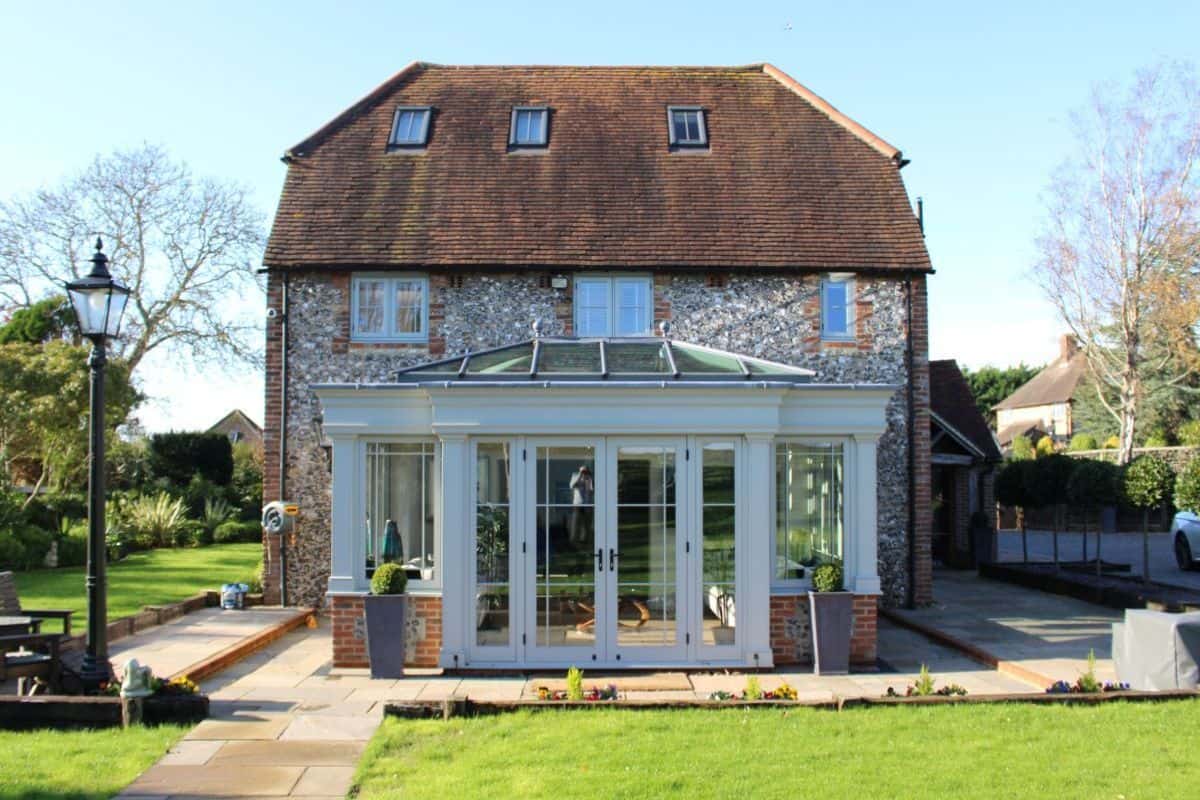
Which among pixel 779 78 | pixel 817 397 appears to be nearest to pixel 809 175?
pixel 779 78

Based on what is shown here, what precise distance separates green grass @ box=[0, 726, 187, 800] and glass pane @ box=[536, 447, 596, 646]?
384cm

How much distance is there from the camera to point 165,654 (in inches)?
451

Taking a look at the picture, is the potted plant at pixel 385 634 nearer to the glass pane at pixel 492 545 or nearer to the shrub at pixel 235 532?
the glass pane at pixel 492 545

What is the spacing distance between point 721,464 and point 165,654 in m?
6.64

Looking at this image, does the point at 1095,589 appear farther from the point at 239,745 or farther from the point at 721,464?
the point at 239,745

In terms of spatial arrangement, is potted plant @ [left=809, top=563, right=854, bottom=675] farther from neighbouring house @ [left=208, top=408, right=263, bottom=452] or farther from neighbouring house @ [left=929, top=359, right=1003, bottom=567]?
neighbouring house @ [left=208, top=408, right=263, bottom=452]

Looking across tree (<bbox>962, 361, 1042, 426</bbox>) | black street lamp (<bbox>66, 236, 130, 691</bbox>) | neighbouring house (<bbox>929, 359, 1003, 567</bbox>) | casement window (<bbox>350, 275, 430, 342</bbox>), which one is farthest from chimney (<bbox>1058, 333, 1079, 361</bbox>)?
black street lamp (<bbox>66, 236, 130, 691</bbox>)

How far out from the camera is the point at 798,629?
11156 mm

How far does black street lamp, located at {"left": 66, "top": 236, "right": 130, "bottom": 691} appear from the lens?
28.6ft

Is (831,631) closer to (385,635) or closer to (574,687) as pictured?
(574,687)

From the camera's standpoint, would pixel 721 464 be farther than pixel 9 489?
No

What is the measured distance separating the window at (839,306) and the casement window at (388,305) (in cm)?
618

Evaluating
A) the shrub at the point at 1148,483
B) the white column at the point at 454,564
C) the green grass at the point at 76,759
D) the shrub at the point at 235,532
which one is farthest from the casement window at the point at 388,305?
the shrub at the point at 235,532

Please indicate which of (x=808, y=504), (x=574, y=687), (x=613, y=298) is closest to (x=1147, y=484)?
(x=808, y=504)
